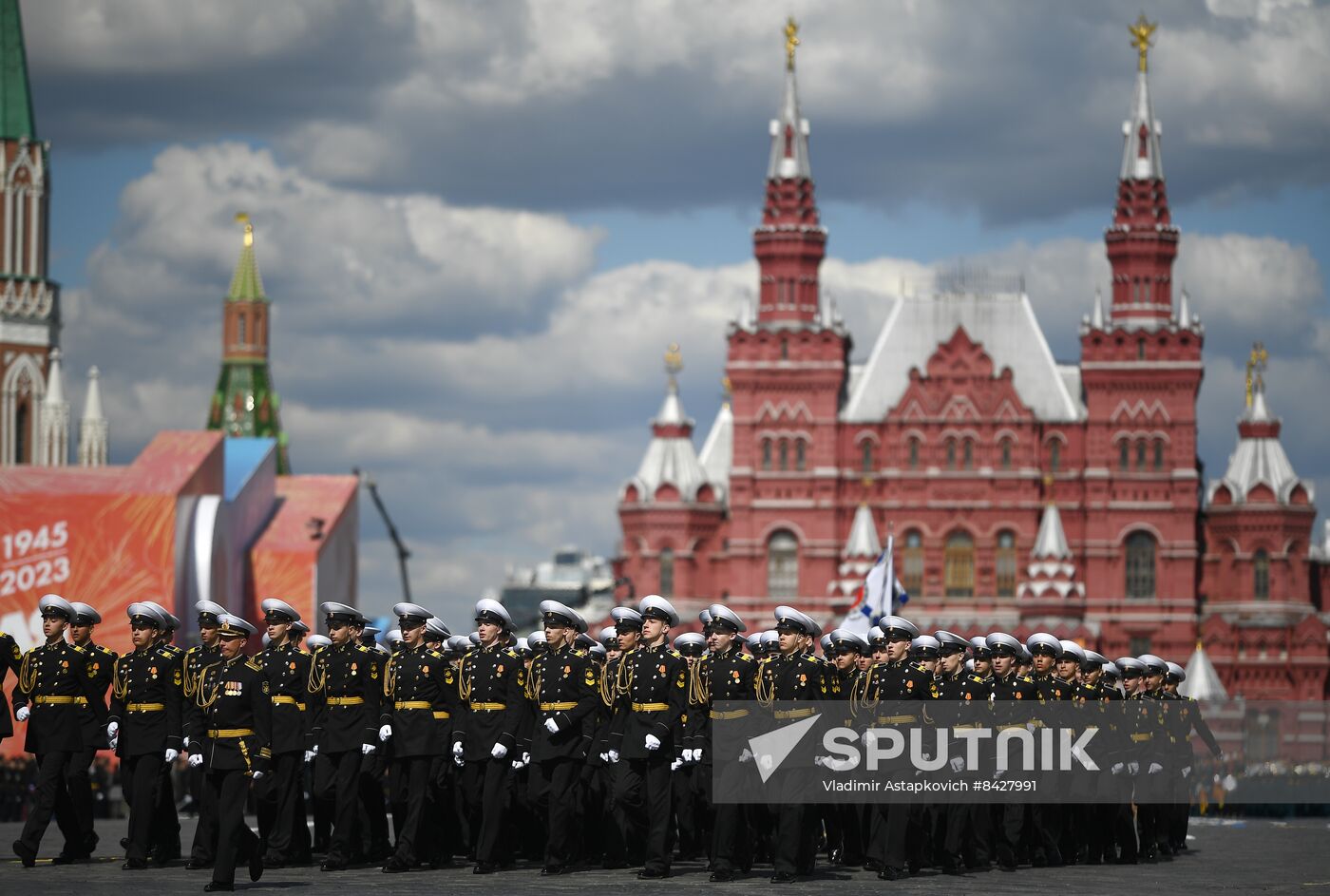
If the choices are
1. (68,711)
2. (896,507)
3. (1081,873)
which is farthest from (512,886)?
(896,507)

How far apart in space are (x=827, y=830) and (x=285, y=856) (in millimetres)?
4475

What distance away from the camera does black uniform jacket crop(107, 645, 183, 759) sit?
18.2 meters

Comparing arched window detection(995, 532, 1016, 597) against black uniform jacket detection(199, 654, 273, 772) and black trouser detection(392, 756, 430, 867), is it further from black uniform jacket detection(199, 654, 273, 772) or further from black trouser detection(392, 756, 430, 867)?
black uniform jacket detection(199, 654, 273, 772)

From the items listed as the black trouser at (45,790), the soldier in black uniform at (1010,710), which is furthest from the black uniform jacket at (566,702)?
the soldier in black uniform at (1010,710)

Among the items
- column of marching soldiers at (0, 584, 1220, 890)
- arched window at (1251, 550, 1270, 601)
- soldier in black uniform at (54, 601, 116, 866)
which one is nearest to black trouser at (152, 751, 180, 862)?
column of marching soldiers at (0, 584, 1220, 890)

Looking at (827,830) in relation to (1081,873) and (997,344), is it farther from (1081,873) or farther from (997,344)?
(997,344)

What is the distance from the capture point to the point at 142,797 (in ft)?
60.4

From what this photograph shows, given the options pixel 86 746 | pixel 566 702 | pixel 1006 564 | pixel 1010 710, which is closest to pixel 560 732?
pixel 566 702

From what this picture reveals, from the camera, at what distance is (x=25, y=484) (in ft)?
172

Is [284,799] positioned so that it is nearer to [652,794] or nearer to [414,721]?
[414,721]

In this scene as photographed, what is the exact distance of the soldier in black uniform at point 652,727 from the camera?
18141 mm

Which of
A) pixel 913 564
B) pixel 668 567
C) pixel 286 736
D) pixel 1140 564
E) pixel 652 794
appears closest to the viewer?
pixel 652 794

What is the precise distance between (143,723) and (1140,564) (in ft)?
201

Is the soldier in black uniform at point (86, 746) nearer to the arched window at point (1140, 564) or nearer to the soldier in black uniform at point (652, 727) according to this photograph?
the soldier in black uniform at point (652, 727)
